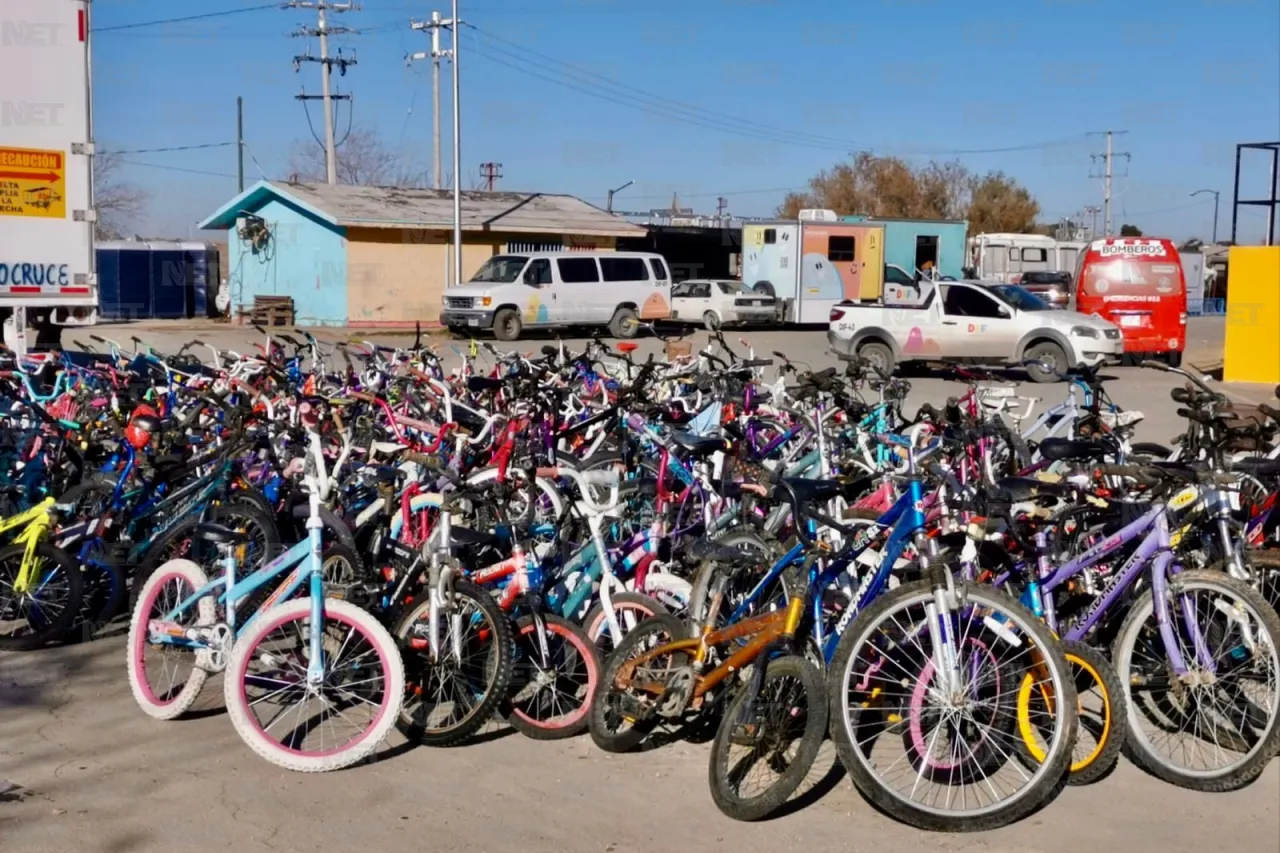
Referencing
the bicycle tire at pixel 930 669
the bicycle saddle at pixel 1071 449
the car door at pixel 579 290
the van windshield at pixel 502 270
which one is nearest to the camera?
the bicycle tire at pixel 930 669

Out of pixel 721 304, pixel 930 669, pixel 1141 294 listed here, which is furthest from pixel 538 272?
pixel 930 669

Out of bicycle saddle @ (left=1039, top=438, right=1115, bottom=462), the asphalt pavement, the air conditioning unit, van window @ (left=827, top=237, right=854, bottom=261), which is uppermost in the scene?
the air conditioning unit

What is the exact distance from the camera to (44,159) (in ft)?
35.0

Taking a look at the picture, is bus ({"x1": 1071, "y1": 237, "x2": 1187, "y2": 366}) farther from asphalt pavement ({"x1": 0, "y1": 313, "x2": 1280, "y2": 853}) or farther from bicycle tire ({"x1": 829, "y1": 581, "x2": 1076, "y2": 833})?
bicycle tire ({"x1": 829, "y1": 581, "x2": 1076, "y2": 833})

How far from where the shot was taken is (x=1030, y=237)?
148ft

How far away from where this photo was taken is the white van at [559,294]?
27781mm

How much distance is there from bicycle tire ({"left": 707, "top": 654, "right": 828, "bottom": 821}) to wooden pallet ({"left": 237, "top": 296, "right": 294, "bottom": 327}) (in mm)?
29736

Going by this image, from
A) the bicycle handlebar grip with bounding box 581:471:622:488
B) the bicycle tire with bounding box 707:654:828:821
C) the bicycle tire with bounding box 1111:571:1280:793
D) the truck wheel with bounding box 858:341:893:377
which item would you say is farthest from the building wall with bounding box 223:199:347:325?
the bicycle tire with bounding box 1111:571:1280:793

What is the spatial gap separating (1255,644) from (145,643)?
158 inches

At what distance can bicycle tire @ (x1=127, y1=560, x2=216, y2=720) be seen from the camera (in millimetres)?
4941

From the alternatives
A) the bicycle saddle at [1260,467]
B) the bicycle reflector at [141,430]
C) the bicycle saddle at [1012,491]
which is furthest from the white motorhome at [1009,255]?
the bicycle saddle at [1012,491]

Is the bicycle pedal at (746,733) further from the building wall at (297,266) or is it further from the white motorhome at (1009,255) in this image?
the white motorhome at (1009,255)

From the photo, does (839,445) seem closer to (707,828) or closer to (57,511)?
(707,828)

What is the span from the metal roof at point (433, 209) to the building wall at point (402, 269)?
419 millimetres
